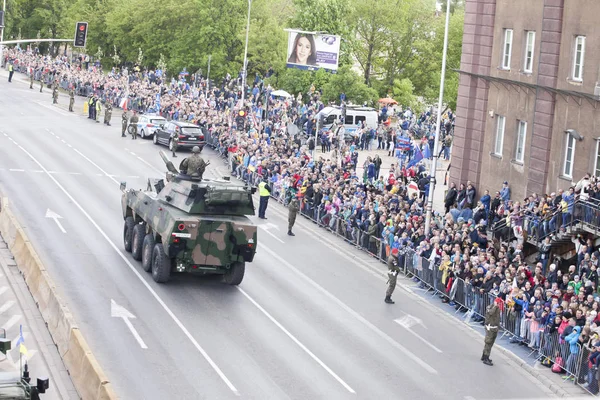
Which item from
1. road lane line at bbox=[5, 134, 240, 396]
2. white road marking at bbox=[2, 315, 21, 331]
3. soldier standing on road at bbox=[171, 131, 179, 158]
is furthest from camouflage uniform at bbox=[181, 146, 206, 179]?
soldier standing on road at bbox=[171, 131, 179, 158]

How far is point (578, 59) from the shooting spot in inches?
1390

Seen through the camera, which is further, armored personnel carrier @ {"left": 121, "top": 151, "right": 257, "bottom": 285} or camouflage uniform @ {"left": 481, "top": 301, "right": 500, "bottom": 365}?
armored personnel carrier @ {"left": 121, "top": 151, "right": 257, "bottom": 285}

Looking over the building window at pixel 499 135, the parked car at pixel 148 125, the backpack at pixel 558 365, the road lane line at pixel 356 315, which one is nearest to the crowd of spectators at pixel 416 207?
the backpack at pixel 558 365

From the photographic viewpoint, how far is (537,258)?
3328cm

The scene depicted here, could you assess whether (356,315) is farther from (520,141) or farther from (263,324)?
(520,141)

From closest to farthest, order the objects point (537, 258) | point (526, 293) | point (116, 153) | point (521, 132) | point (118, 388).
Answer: point (118, 388), point (526, 293), point (537, 258), point (521, 132), point (116, 153)

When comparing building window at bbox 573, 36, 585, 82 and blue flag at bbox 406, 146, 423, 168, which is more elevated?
building window at bbox 573, 36, 585, 82

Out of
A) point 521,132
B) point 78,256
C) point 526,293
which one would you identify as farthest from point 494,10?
point 78,256

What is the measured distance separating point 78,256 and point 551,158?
1536 centimetres

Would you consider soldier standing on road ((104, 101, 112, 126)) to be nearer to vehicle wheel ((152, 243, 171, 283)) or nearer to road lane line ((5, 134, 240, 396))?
road lane line ((5, 134, 240, 396))

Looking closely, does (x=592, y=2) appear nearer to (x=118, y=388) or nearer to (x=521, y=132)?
(x=521, y=132)

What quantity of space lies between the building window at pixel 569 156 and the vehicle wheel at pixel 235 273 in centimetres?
1153

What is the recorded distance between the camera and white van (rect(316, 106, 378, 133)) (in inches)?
2333

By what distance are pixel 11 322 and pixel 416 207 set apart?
51.1 feet
